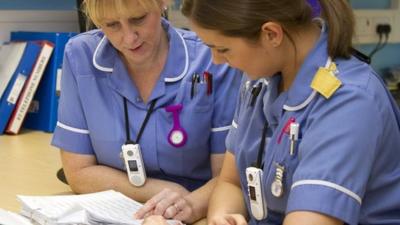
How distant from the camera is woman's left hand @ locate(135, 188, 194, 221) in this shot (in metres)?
1.27

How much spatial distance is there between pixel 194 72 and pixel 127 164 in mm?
282

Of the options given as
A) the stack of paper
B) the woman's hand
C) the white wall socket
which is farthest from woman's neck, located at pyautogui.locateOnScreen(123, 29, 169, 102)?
the white wall socket

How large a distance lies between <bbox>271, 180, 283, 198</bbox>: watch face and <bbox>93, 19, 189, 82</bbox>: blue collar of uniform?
1.61ft

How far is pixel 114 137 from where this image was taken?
1461mm

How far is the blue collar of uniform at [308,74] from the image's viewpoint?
1.02 m

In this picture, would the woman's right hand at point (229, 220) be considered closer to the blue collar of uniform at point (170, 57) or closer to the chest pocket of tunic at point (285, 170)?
the chest pocket of tunic at point (285, 170)

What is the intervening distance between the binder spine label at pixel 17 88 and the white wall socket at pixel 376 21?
1.73m

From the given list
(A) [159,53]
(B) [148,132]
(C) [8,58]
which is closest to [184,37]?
(A) [159,53]

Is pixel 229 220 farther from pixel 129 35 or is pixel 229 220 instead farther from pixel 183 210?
pixel 129 35

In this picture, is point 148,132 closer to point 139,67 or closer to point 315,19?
point 139,67

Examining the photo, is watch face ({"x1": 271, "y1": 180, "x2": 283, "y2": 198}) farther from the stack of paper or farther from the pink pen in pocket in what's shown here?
the stack of paper

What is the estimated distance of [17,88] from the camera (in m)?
2.20

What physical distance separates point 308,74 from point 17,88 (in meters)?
1.46

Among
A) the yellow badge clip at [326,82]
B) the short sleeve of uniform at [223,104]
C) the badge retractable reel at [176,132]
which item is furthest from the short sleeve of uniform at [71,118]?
the yellow badge clip at [326,82]
